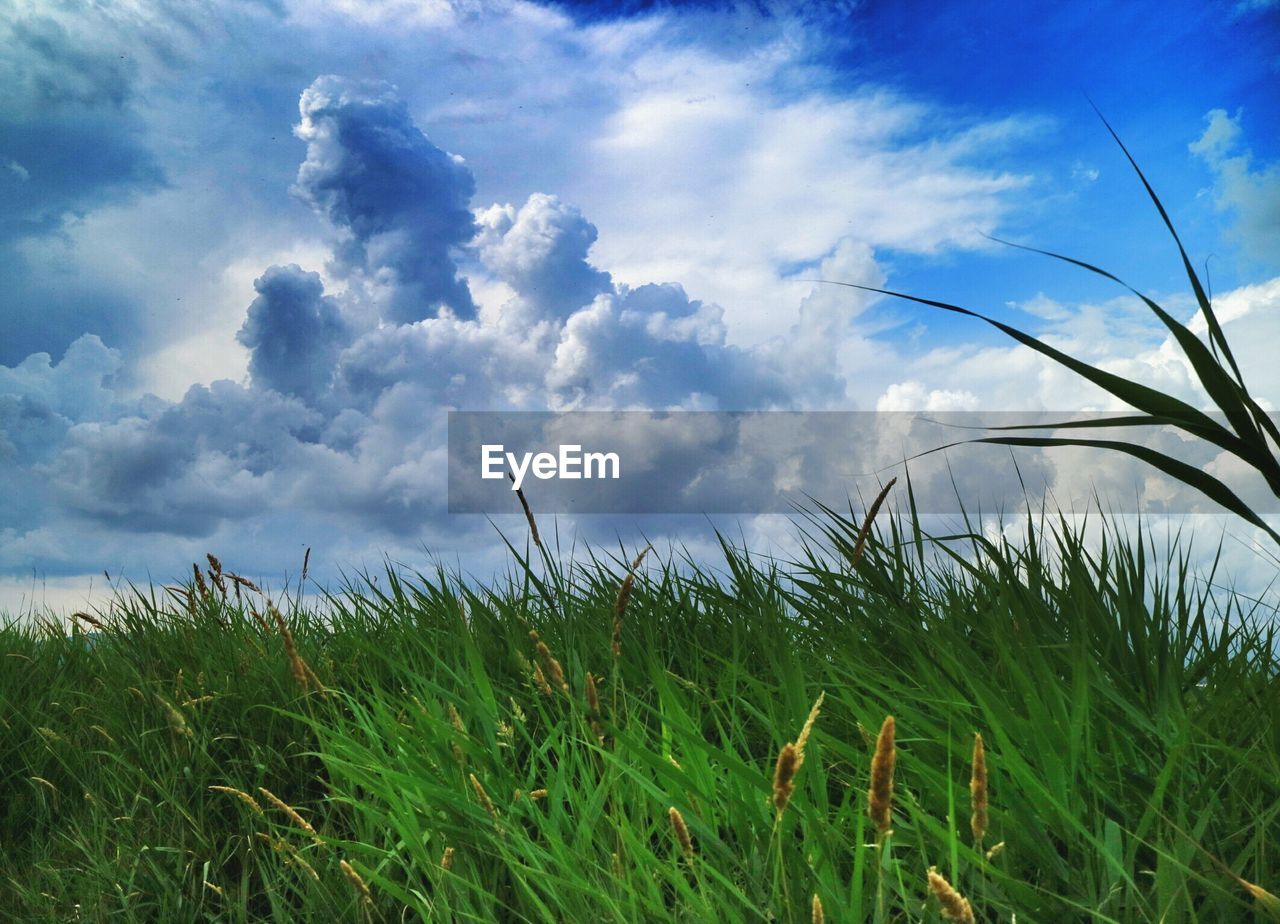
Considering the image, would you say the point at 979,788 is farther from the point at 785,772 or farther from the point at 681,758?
the point at 681,758

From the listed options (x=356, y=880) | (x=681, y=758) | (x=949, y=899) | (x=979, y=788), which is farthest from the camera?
(x=681, y=758)

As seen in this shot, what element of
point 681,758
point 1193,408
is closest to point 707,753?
point 681,758

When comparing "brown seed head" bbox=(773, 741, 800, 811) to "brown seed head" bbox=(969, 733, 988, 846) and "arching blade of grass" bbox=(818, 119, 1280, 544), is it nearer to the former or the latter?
"brown seed head" bbox=(969, 733, 988, 846)

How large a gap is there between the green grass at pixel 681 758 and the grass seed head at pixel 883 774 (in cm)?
26

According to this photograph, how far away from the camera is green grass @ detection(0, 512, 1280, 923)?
1403 millimetres

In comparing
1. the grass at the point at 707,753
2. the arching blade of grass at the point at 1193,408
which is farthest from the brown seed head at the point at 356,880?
the arching blade of grass at the point at 1193,408

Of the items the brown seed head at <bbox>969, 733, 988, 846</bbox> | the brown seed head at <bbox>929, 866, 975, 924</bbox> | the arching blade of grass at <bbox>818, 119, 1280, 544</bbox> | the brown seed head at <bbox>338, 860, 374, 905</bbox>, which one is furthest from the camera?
the arching blade of grass at <bbox>818, 119, 1280, 544</bbox>

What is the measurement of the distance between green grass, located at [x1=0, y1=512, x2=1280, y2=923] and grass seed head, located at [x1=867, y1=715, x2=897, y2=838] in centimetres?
26

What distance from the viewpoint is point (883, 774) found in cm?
78

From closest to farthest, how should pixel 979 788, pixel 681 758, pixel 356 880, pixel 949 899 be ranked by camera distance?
pixel 949 899 → pixel 979 788 → pixel 356 880 → pixel 681 758

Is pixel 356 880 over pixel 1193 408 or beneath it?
beneath

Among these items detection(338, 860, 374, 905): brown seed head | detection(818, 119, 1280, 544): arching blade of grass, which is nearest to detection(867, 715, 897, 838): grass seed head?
detection(338, 860, 374, 905): brown seed head

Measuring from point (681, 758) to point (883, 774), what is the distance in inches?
42.3

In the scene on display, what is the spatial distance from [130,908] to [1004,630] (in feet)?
6.30
